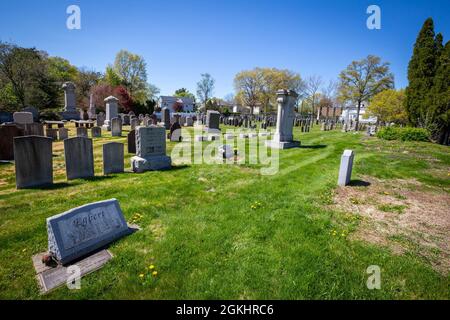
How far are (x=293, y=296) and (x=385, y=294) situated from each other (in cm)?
124

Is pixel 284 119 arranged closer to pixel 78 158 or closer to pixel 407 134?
pixel 78 158

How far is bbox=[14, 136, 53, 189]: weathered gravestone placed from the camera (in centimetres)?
625

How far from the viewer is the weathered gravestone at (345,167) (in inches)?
277

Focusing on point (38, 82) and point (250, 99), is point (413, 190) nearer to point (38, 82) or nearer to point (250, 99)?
point (38, 82)

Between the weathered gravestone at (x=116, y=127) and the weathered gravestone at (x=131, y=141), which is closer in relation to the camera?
the weathered gravestone at (x=131, y=141)

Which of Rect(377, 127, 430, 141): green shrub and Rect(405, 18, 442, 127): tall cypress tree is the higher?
Rect(405, 18, 442, 127): tall cypress tree

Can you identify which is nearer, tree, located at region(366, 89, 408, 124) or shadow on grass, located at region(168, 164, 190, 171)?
shadow on grass, located at region(168, 164, 190, 171)

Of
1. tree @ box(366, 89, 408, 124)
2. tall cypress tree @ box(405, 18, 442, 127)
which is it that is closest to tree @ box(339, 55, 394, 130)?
tree @ box(366, 89, 408, 124)

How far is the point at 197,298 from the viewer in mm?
2902

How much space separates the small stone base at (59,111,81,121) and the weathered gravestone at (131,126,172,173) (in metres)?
24.7

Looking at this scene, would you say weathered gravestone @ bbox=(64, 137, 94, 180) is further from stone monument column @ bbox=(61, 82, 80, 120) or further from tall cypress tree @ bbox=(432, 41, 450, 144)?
stone monument column @ bbox=(61, 82, 80, 120)

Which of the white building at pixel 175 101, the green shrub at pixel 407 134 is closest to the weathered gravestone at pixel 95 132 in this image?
the green shrub at pixel 407 134

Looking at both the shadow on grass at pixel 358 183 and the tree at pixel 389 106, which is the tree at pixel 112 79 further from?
the shadow on grass at pixel 358 183
